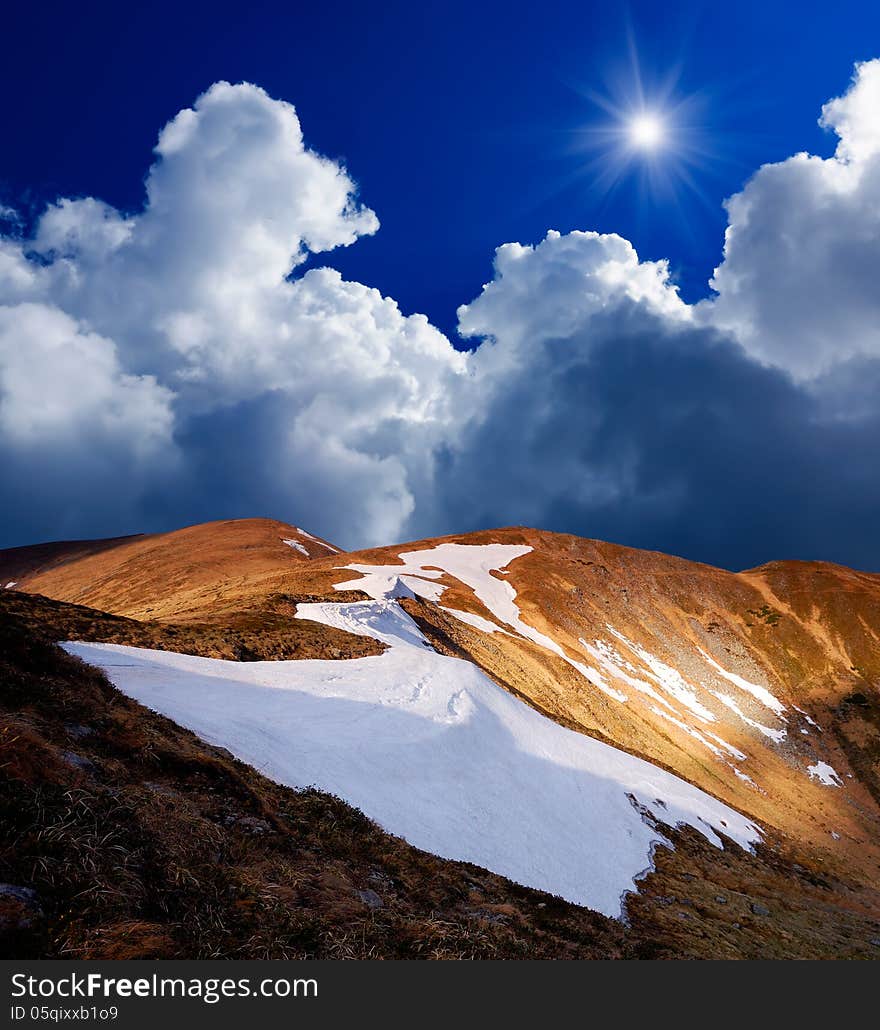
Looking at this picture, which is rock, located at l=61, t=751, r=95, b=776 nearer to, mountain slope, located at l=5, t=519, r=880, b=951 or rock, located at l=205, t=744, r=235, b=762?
rock, located at l=205, t=744, r=235, b=762

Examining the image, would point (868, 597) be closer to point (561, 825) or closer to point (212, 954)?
point (561, 825)

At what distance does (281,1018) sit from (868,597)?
410 feet

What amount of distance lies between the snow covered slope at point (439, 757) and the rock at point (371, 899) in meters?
5.22

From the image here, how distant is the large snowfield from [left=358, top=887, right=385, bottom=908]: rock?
537 centimetres

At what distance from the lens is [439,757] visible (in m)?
22.3

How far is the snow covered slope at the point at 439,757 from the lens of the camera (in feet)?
55.2

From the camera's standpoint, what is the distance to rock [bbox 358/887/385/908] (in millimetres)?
9641

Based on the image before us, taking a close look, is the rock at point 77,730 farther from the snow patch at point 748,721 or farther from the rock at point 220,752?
the snow patch at point 748,721

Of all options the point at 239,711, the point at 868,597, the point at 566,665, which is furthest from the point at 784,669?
the point at 239,711

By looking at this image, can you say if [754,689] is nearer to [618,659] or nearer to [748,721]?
[748,721]

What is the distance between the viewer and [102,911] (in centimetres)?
639

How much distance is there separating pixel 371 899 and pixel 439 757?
41.6 ft

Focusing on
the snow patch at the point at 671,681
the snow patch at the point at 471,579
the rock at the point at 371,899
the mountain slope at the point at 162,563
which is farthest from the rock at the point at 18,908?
the snow patch at the point at 671,681

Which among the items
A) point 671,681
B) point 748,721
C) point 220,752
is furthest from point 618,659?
point 220,752
